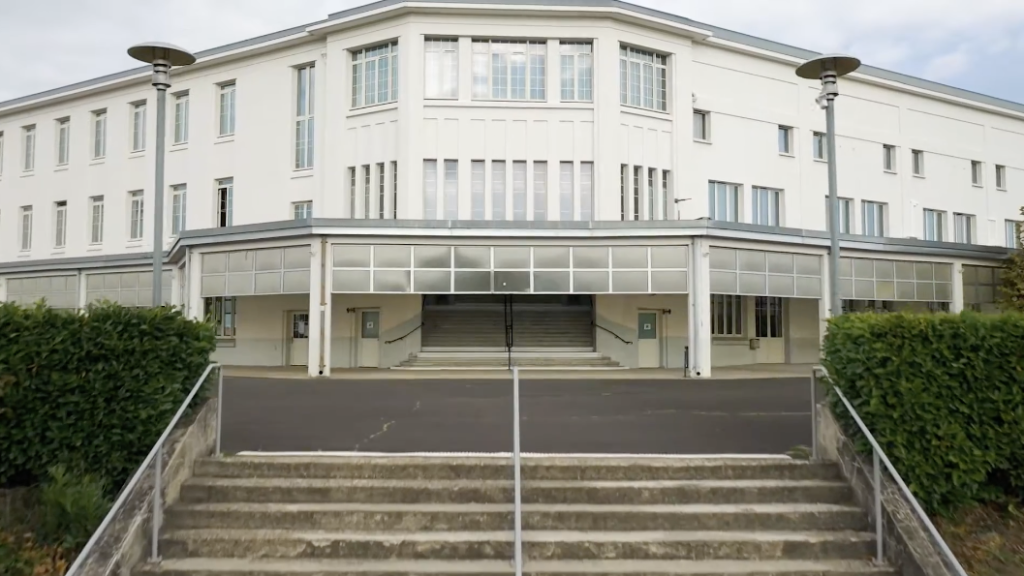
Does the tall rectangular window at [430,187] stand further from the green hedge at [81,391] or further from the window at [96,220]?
the green hedge at [81,391]

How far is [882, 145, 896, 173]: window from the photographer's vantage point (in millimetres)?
31672

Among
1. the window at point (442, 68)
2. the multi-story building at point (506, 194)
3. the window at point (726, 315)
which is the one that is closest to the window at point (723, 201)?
the multi-story building at point (506, 194)

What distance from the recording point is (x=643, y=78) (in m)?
26.0

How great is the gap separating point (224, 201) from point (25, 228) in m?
12.6

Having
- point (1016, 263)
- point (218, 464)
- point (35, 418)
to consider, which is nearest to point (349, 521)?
point (218, 464)

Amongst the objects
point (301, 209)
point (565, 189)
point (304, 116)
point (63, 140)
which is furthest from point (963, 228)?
point (63, 140)

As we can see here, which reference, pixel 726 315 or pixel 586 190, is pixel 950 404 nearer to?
pixel 586 190

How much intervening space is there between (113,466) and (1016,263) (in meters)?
27.7

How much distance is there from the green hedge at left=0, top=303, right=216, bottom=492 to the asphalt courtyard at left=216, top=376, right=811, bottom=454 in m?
1.53

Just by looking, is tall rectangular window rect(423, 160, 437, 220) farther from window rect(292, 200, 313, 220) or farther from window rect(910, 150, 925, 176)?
window rect(910, 150, 925, 176)

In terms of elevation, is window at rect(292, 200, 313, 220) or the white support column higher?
window at rect(292, 200, 313, 220)

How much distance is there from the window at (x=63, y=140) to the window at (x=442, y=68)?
1896cm

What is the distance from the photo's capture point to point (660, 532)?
5.94m

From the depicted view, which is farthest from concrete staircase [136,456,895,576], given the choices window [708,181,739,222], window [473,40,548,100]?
window [708,181,739,222]
